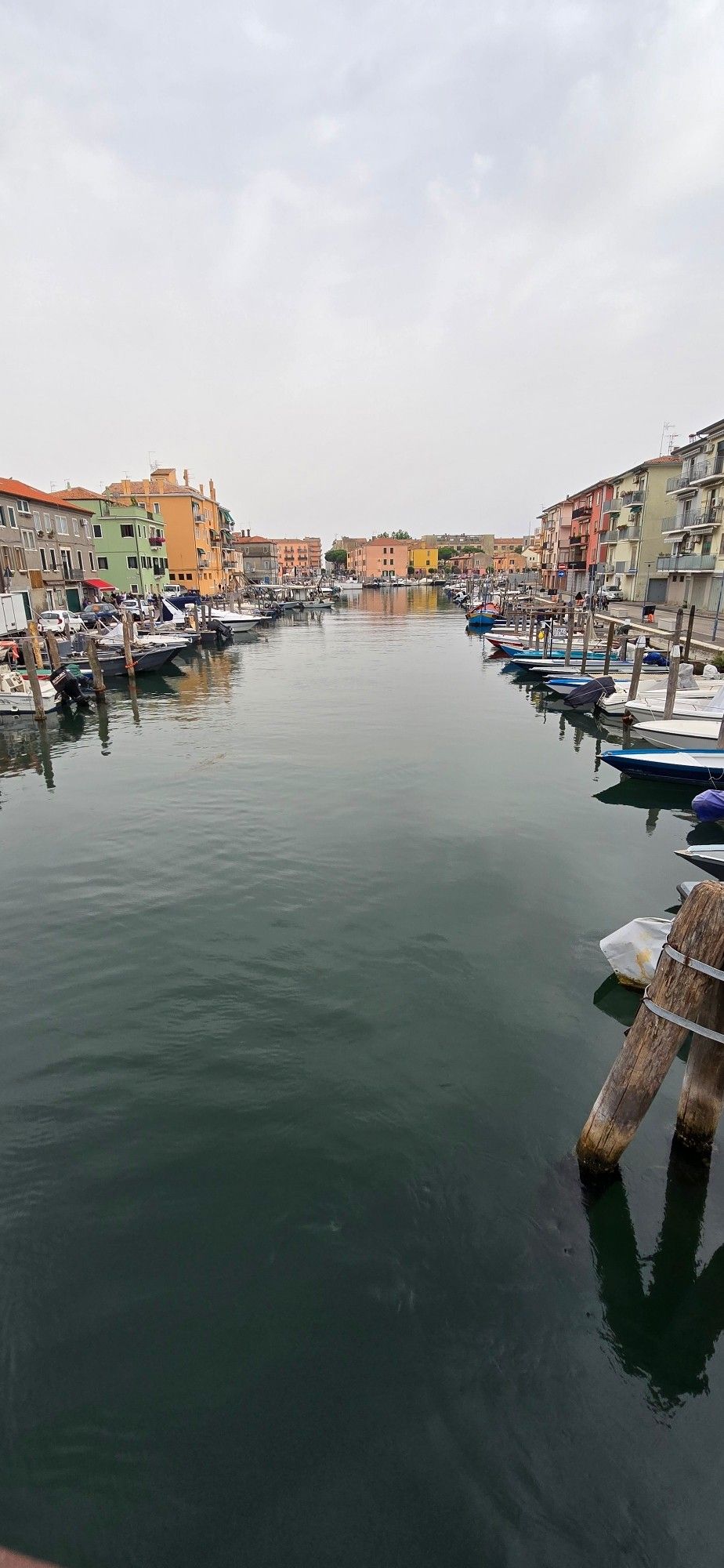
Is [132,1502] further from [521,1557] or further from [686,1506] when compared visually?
[686,1506]

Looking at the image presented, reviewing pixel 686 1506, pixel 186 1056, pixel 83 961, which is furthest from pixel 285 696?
pixel 686 1506

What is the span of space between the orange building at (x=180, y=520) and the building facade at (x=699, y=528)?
2152 inches

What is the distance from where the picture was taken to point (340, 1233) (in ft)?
20.6

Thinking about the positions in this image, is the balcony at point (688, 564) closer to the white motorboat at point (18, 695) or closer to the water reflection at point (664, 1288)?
the white motorboat at point (18, 695)

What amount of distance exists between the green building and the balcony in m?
50.3

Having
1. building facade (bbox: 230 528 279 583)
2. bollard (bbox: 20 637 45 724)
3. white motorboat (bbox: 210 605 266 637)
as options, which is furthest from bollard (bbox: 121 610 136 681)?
building facade (bbox: 230 528 279 583)

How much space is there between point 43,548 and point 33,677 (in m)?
34.3

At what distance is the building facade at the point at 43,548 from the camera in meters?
50.4

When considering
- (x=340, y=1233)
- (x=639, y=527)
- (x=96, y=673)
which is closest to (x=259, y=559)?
(x=639, y=527)

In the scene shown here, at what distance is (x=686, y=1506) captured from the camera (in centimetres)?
447

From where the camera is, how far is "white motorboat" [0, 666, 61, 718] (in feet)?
93.0

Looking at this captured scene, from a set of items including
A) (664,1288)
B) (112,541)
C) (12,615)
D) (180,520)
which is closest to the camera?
(664,1288)

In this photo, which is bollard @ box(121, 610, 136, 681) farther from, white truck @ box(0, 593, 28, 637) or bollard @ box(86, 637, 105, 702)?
white truck @ box(0, 593, 28, 637)

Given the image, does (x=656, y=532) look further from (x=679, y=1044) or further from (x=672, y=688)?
(x=679, y=1044)
